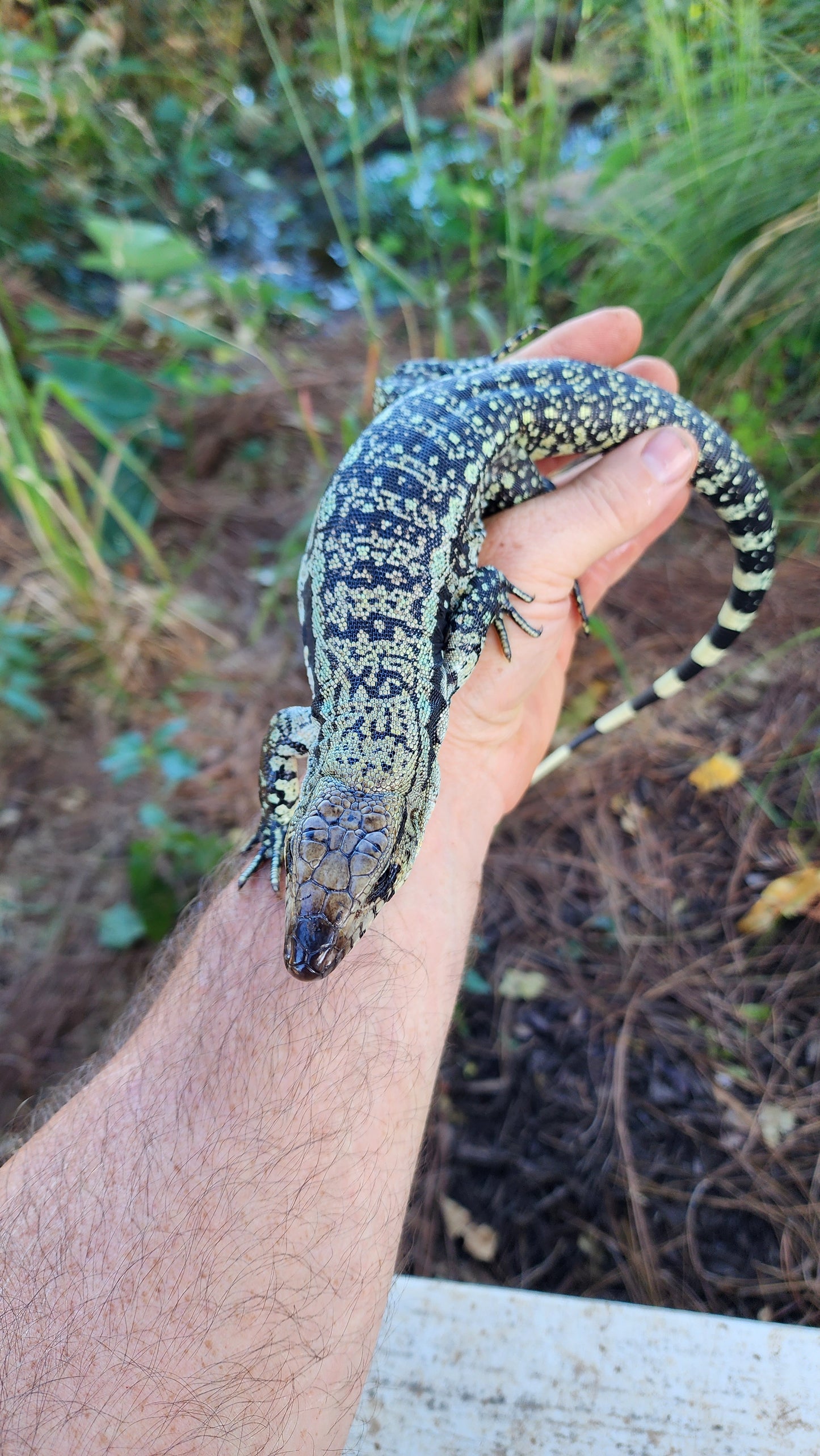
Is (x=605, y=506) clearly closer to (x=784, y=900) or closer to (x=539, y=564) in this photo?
(x=539, y=564)

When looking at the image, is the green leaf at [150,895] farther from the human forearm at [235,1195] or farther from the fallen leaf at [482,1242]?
the fallen leaf at [482,1242]

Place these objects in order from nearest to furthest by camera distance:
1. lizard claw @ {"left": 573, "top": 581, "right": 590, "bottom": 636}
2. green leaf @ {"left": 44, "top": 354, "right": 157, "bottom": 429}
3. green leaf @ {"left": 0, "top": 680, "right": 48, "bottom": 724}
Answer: lizard claw @ {"left": 573, "top": 581, "right": 590, "bottom": 636}, green leaf @ {"left": 0, "top": 680, "right": 48, "bottom": 724}, green leaf @ {"left": 44, "top": 354, "right": 157, "bottom": 429}

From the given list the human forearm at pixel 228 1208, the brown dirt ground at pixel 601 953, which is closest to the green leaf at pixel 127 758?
the brown dirt ground at pixel 601 953

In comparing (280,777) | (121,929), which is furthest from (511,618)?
(121,929)

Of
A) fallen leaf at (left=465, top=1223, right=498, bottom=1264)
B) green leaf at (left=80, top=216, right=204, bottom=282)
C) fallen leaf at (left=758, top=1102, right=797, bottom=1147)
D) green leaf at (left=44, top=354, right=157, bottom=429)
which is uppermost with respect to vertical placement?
green leaf at (left=80, top=216, right=204, bottom=282)

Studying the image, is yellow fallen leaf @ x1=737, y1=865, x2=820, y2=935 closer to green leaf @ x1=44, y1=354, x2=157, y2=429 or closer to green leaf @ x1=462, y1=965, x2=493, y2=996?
green leaf @ x1=462, y1=965, x2=493, y2=996

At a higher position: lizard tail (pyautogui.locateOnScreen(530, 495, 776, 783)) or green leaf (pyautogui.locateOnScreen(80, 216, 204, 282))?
green leaf (pyautogui.locateOnScreen(80, 216, 204, 282))

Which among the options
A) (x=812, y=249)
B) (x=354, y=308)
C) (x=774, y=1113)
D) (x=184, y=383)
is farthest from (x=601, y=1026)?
(x=354, y=308)

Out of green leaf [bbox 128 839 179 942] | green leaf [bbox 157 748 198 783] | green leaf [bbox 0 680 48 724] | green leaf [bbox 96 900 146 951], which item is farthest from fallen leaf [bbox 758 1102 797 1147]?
green leaf [bbox 0 680 48 724]
